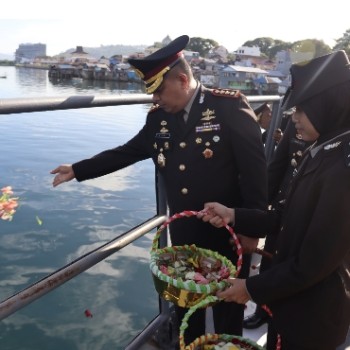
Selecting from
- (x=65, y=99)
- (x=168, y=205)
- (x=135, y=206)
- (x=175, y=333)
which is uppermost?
(x=65, y=99)

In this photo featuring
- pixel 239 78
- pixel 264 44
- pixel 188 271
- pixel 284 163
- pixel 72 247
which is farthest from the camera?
pixel 264 44

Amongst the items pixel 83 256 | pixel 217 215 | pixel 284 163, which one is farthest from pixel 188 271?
pixel 284 163

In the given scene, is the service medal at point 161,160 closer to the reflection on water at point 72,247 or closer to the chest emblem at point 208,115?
the chest emblem at point 208,115

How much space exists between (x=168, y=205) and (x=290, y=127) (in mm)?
1145

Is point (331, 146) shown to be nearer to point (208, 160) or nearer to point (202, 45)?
point (208, 160)

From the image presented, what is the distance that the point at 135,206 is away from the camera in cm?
1270

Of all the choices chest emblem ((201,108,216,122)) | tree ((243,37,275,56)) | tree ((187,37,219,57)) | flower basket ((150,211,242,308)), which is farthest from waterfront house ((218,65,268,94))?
flower basket ((150,211,242,308))

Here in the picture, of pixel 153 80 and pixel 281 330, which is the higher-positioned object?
pixel 153 80

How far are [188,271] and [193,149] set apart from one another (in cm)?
63

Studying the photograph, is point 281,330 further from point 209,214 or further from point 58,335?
point 58,335

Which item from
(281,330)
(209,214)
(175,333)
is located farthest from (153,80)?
(175,333)

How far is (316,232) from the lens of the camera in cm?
125

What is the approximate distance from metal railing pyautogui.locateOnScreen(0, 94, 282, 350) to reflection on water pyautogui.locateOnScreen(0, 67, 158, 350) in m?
2.52

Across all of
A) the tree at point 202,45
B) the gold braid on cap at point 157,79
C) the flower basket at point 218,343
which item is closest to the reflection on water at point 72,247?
the flower basket at point 218,343
